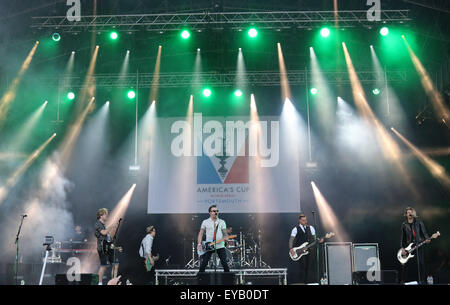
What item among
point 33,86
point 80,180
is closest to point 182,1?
point 33,86

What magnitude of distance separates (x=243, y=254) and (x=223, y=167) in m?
2.43

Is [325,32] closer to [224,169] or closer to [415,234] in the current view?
[224,169]

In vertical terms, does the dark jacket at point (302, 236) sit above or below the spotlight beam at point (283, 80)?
below

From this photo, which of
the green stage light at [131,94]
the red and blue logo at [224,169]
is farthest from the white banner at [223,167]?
the green stage light at [131,94]

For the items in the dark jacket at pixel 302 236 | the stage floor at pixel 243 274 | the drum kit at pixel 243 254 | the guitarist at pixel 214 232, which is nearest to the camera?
the guitarist at pixel 214 232

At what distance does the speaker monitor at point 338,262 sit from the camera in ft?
38.3

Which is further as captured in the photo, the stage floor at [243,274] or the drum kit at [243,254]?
the drum kit at [243,254]

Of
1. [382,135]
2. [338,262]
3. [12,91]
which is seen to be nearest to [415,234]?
[338,262]

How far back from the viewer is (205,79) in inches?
556

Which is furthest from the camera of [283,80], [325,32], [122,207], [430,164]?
[122,207]

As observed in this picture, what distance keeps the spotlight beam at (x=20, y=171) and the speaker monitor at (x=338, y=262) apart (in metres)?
8.54

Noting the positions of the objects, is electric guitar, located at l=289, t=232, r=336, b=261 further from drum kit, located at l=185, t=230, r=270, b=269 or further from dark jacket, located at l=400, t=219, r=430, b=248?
drum kit, located at l=185, t=230, r=270, b=269

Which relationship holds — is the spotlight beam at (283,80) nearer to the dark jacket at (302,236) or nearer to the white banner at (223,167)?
the white banner at (223,167)

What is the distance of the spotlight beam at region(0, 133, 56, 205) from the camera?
14312 mm
